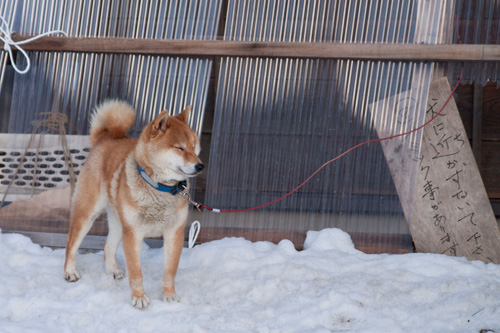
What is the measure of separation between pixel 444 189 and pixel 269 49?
1419 mm

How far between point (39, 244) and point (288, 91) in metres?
1.92

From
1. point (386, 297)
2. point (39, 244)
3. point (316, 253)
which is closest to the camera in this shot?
point (386, 297)

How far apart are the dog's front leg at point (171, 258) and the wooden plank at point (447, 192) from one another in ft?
5.04

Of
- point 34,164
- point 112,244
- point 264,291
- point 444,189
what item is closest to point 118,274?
point 112,244

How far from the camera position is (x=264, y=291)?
2.75 meters

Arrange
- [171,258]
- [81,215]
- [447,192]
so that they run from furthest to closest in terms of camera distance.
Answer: [447,192] → [81,215] → [171,258]

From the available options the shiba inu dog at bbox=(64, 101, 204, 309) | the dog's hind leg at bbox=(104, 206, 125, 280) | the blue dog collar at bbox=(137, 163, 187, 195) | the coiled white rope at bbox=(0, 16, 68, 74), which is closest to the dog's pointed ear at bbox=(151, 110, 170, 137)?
the shiba inu dog at bbox=(64, 101, 204, 309)

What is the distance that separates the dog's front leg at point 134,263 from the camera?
259cm

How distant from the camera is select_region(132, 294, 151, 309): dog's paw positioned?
2545 mm

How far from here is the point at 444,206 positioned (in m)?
3.34

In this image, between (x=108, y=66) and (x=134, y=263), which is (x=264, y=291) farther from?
(x=108, y=66)

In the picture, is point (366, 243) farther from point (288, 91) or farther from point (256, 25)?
→ point (256, 25)

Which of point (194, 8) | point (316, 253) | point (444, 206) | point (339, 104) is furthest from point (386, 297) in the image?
point (194, 8)

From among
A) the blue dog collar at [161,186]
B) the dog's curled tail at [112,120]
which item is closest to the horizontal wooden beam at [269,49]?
the dog's curled tail at [112,120]
